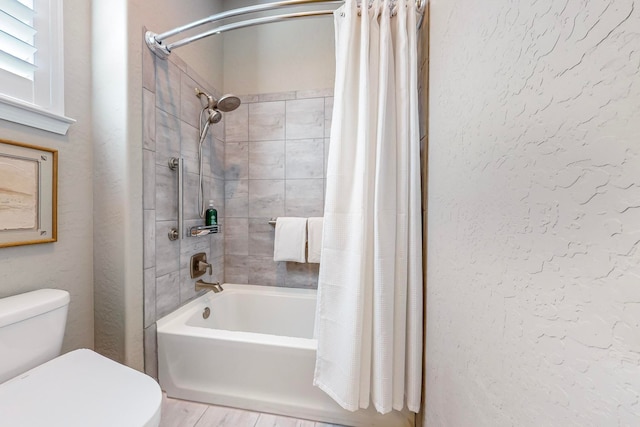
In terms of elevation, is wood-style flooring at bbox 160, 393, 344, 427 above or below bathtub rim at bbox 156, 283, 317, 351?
below

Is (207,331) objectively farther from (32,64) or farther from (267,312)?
(32,64)

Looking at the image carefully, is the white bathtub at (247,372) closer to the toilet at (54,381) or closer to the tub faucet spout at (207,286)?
the tub faucet spout at (207,286)

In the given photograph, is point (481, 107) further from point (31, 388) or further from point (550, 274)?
point (31, 388)

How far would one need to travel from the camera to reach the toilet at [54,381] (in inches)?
24.6

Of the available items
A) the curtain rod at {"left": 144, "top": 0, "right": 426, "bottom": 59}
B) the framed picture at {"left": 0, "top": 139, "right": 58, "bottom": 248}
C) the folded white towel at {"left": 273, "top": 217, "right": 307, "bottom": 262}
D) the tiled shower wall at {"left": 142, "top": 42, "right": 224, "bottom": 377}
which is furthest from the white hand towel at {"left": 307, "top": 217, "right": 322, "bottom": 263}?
the framed picture at {"left": 0, "top": 139, "right": 58, "bottom": 248}

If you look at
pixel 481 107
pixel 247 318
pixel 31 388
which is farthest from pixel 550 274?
pixel 247 318

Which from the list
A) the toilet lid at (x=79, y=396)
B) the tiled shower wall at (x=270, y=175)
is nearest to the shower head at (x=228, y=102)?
the tiled shower wall at (x=270, y=175)

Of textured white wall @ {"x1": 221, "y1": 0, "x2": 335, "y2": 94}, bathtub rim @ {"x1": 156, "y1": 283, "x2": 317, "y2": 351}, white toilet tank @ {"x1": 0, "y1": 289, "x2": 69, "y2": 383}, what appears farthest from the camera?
textured white wall @ {"x1": 221, "y1": 0, "x2": 335, "y2": 94}

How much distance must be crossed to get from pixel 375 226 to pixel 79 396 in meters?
1.04

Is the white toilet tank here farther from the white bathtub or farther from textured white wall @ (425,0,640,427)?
textured white wall @ (425,0,640,427)

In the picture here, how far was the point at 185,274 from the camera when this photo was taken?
1502 mm

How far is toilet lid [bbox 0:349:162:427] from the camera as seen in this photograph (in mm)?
615

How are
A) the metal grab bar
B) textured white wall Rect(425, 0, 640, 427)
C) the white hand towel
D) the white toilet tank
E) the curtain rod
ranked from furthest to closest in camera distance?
the white hand towel, the metal grab bar, the curtain rod, the white toilet tank, textured white wall Rect(425, 0, 640, 427)

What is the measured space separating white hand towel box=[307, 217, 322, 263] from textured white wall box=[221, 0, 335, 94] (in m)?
1.01
